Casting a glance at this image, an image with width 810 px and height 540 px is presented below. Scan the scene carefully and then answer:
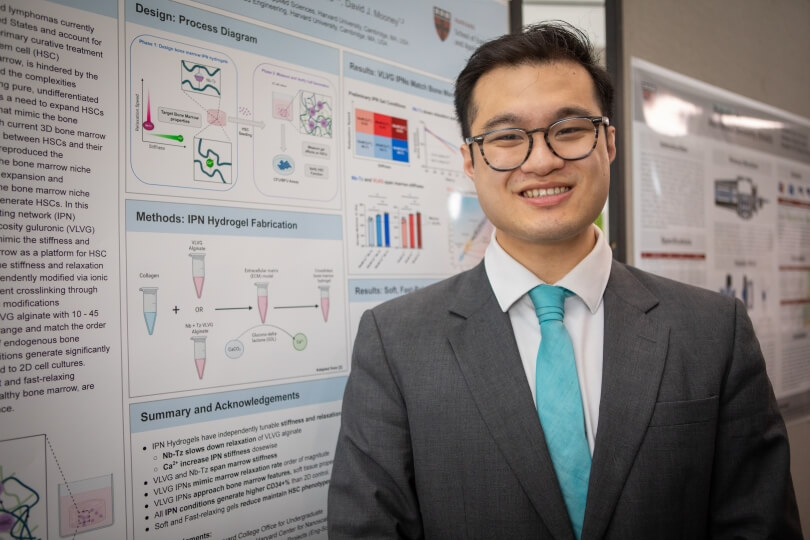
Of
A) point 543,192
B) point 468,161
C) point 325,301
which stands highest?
point 468,161

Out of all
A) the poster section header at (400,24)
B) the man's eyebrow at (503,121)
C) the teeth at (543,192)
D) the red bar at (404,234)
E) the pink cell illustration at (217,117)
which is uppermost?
the poster section header at (400,24)

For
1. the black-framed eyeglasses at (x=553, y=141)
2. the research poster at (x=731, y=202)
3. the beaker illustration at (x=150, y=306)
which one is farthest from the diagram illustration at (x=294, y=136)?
the research poster at (x=731, y=202)

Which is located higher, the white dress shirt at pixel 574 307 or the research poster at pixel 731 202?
the research poster at pixel 731 202

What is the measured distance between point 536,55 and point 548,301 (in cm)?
53

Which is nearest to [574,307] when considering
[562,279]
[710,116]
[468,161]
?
[562,279]

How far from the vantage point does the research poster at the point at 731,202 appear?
206cm

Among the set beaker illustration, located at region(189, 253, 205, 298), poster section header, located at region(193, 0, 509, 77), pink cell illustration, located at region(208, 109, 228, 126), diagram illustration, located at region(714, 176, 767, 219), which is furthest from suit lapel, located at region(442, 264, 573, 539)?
diagram illustration, located at region(714, 176, 767, 219)

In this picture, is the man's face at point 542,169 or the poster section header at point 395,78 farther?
the poster section header at point 395,78

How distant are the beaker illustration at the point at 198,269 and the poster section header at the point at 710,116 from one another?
1.78 m

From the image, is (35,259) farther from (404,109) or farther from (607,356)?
(607,356)

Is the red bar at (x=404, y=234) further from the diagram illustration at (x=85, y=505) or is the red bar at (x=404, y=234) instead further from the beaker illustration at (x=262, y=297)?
the diagram illustration at (x=85, y=505)

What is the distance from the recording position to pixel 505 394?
97cm

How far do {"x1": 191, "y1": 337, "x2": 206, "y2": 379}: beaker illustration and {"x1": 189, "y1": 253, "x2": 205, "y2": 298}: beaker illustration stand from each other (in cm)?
10

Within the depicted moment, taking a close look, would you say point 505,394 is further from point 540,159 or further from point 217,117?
point 217,117
